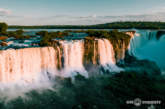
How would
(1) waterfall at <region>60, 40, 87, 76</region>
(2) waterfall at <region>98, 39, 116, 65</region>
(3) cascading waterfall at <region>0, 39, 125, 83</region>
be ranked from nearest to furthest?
(3) cascading waterfall at <region>0, 39, 125, 83</region> < (1) waterfall at <region>60, 40, 87, 76</region> < (2) waterfall at <region>98, 39, 116, 65</region>

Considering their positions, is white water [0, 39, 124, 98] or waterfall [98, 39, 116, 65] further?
waterfall [98, 39, 116, 65]

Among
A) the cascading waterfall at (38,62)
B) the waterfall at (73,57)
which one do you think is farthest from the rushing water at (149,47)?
the waterfall at (73,57)

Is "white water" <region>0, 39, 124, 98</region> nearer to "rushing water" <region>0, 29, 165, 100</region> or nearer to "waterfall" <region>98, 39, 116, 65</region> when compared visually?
"rushing water" <region>0, 29, 165, 100</region>

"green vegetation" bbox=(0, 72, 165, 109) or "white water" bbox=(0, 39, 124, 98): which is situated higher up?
"white water" bbox=(0, 39, 124, 98)

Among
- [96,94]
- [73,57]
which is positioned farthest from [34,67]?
[96,94]

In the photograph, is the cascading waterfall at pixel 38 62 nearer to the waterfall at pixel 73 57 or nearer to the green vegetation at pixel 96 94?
the waterfall at pixel 73 57

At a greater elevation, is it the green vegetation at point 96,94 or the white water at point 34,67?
the white water at point 34,67

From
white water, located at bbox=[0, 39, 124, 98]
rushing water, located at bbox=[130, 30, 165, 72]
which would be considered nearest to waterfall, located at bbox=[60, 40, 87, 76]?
white water, located at bbox=[0, 39, 124, 98]

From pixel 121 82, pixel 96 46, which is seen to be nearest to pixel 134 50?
pixel 96 46

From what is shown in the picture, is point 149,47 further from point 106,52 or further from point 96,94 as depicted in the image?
point 96,94
